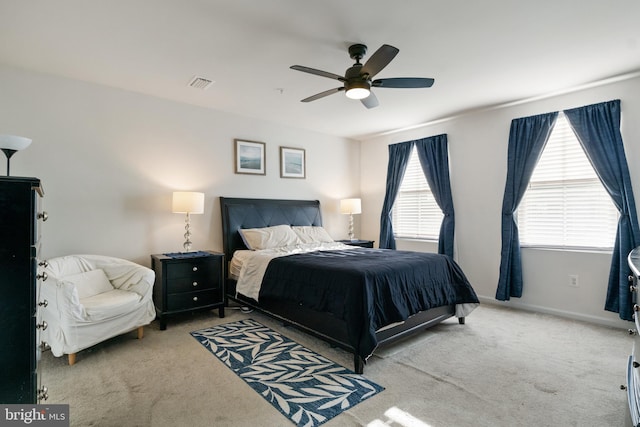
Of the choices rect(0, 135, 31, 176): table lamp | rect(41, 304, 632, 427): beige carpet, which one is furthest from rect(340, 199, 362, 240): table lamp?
rect(0, 135, 31, 176): table lamp

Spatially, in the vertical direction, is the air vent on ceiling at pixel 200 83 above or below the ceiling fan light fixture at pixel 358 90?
above

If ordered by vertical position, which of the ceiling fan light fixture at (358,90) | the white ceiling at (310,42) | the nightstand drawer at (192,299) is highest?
the white ceiling at (310,42)

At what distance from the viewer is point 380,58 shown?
240 centimetres

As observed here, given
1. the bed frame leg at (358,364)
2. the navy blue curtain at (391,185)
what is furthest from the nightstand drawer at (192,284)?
the navy blue curtain at (391,185)

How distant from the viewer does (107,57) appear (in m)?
3.02

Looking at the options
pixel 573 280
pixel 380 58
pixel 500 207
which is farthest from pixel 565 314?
pixel 380 58

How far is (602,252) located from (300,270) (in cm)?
336

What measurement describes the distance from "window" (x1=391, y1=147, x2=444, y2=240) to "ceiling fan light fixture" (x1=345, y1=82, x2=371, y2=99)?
9.49 feet

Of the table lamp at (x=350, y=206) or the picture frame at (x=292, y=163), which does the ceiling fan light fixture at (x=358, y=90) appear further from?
the table lamp at (x=350, y=206)

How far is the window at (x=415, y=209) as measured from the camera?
530cm

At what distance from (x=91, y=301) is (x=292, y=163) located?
3.31m

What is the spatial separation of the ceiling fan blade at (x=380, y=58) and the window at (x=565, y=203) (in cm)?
277

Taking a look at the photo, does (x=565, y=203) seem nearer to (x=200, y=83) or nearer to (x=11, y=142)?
(x=200, y=83)

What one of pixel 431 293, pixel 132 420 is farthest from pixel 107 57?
pixel 431 293
